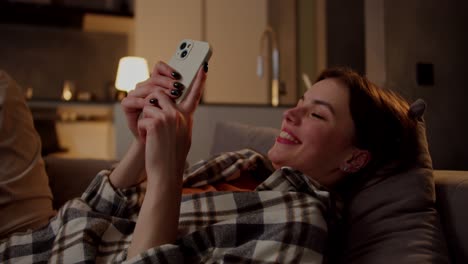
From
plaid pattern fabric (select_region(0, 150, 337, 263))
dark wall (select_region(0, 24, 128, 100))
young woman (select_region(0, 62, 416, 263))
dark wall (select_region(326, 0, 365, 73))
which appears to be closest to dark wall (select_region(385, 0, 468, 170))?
dark wall (select_region(326, 0, 365, 73))

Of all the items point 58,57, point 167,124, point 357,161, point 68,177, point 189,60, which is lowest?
point 68,177

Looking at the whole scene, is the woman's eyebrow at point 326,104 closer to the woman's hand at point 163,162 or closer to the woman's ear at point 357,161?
the woman's ear at point 357,161

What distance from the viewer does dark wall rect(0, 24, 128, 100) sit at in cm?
403

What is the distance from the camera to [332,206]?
839 mm

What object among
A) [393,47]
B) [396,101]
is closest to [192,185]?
[396,101]

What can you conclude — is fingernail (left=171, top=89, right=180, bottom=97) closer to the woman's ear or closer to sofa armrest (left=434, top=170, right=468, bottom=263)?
the woman's ear

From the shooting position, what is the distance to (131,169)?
3.13 feet

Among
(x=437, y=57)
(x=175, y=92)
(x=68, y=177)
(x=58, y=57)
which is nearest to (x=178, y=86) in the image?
(x=175, y=92)

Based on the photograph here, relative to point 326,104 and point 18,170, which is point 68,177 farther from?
point 326,104

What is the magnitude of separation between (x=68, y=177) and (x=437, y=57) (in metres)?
1.79

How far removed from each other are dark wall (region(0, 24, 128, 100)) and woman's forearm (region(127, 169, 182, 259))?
368 cm

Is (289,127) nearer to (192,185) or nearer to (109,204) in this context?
(192,185)

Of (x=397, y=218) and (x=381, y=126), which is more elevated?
(x=381, y=126)

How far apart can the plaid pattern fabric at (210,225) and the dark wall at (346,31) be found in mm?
2057
